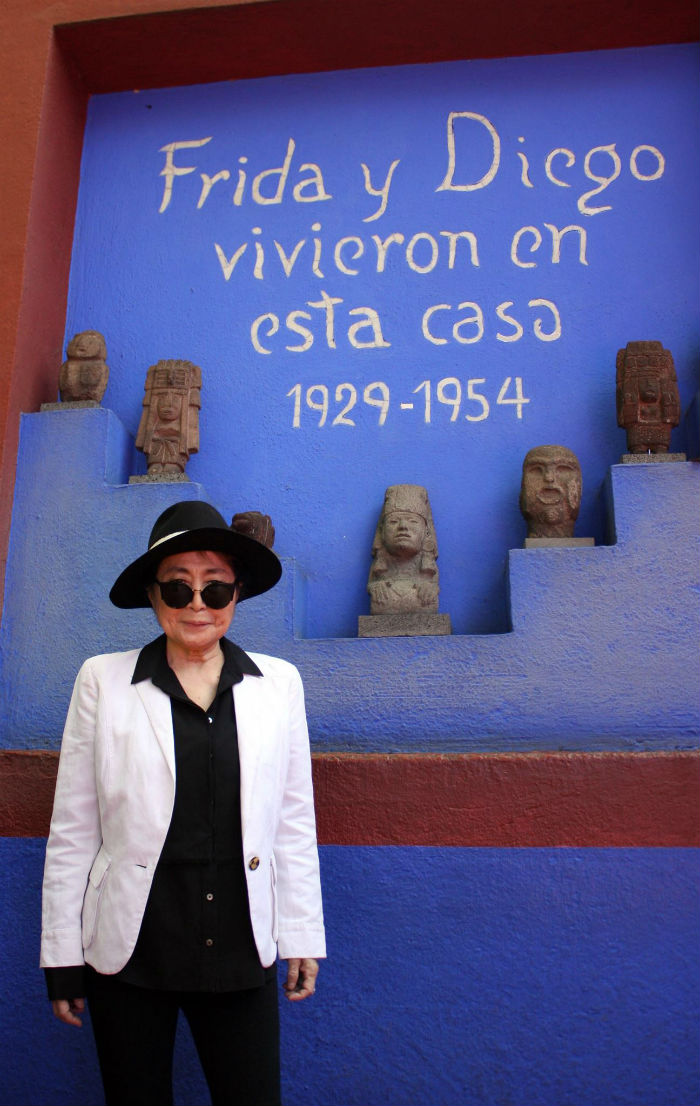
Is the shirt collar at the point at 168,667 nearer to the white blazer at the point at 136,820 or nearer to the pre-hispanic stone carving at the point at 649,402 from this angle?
the white blazer at the point at 136,820

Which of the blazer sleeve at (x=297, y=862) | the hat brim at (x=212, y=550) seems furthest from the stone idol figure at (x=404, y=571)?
the blazer sleeve at (x=297, y=862)

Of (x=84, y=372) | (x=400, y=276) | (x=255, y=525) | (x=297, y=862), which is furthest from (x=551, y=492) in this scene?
(x=84, y=372)

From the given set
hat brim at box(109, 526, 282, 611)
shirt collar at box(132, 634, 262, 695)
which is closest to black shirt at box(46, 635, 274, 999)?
shirt collar at box(132, 634, 262, 695)

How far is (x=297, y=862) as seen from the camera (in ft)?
7.20

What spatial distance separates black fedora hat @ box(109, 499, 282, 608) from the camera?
7.27ft

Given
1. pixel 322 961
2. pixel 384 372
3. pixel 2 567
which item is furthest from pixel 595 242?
pixel 322 961

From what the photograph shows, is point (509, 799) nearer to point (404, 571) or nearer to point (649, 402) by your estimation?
point (404, 571)

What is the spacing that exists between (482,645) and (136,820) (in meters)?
1.48

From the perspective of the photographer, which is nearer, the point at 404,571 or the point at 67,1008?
the point at 67,1008

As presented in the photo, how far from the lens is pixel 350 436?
12.4 ft

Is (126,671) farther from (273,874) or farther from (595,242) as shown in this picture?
(595,242)

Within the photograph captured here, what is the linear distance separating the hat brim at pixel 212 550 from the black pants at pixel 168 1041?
2.95 feet

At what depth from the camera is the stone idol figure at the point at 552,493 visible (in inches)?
133

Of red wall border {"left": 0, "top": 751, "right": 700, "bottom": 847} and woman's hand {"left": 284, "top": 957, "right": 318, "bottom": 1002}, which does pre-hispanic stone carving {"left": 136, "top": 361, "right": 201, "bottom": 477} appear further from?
woman's hand {"left": 284, "top": 957, "right": 318, "bottom": 1002}
